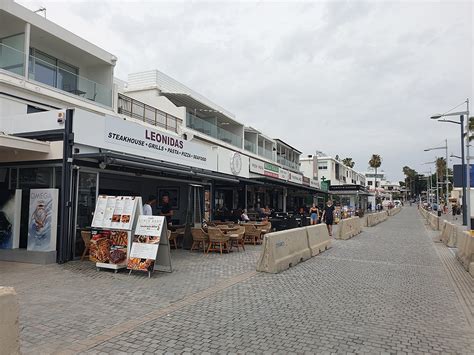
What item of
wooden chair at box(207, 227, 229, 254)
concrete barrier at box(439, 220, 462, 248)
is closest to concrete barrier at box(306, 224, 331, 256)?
wooden chair at box(207, 227, 229, 254)

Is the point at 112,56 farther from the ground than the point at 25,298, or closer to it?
farther from the ground

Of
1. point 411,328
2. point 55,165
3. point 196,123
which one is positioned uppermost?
point 196,123

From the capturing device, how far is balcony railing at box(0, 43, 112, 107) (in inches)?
600

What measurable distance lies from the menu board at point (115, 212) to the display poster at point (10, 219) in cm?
277

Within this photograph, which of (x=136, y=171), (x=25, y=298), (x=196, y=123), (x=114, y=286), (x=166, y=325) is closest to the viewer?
(x=166, y=325)

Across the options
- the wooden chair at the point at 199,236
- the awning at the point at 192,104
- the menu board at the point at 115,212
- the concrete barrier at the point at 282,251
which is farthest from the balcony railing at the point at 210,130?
the menu board at the point at 115,212

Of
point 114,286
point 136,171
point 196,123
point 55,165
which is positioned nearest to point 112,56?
point 196,123

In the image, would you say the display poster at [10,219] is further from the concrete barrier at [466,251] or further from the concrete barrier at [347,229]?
the concrete barrier at [347,229]

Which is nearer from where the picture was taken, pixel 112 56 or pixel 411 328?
pixel 411 328

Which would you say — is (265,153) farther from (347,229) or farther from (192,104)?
(347,229)

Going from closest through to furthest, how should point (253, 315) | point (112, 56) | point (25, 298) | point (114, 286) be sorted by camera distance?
point (253, 315) < point (25, 298) < point (114, 286) < point (112, 56)

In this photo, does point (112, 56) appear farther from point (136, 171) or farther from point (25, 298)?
point (25, 298)

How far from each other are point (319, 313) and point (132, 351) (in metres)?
3.03

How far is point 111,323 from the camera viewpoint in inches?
221
